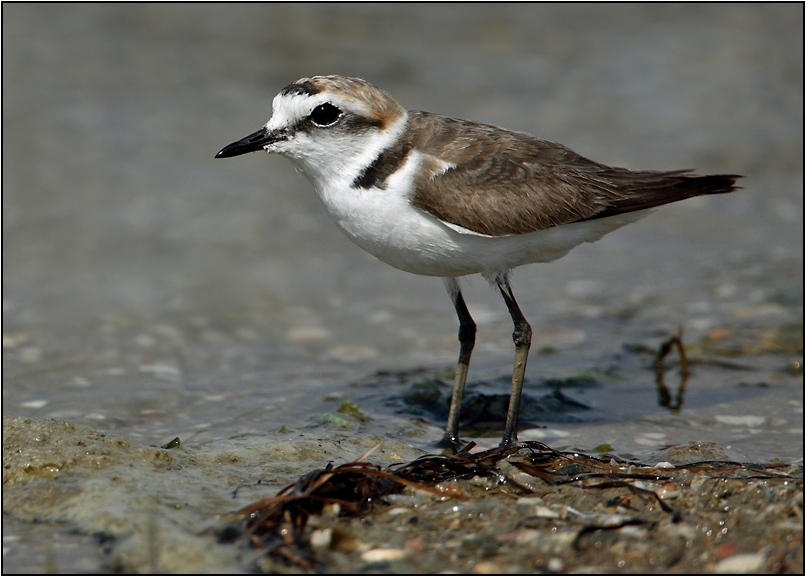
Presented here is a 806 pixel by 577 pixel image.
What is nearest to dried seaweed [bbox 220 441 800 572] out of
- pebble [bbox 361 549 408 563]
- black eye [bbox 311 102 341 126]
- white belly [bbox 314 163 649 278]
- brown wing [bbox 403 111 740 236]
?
pebble [bbox 361 549 408 563]

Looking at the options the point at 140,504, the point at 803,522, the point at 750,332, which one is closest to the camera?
the point at 803,522

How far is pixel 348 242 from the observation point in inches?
381

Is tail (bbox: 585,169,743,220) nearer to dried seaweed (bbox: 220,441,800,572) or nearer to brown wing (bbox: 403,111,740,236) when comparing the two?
brown wing (bbox: 403,111,740,236)

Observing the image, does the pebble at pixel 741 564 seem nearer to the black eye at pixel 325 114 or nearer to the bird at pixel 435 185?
the bird at pixel 435 185

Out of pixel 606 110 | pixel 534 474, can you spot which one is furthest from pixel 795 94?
pixel 534 474

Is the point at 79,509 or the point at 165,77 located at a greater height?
the point at 165,77

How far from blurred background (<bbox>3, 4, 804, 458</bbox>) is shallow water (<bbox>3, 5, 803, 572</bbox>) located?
0.03 meters

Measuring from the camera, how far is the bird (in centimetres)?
509

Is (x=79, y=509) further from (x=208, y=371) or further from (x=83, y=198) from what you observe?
(x=83, y=198)

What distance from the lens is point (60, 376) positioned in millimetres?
6809

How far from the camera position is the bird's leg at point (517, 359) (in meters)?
5.52

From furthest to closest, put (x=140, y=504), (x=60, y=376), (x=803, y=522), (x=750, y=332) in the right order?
(x=750, y=332) → (x=60, y=376) → (x=140, y=504) → (x=803, y=522)

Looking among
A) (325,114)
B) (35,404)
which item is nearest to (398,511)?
(325,114)

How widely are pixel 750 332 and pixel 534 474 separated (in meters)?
3.83
